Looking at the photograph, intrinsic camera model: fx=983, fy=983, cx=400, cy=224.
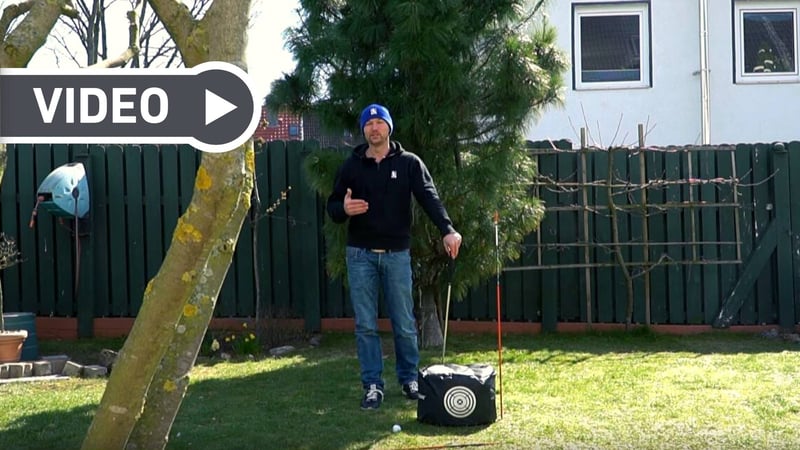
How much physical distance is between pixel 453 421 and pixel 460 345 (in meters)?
3.27

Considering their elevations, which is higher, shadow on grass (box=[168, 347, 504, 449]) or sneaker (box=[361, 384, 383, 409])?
sneaker (box=[361, 384, 383, 409])

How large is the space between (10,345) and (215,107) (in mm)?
5256

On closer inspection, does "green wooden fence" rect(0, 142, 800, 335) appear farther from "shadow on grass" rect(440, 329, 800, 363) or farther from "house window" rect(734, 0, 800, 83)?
"house window" rect(734, 0, 800, 83)

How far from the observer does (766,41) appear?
1383 cm

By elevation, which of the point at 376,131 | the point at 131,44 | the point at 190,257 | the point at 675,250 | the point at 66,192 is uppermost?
the point at 131,44

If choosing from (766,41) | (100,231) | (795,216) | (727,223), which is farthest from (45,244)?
(766,41)

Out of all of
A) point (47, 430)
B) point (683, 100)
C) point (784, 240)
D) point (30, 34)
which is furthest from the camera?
point (683, 100)

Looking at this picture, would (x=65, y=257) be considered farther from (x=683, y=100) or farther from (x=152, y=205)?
(x=683, y=100)

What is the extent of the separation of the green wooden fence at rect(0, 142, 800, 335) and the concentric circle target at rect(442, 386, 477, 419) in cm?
385

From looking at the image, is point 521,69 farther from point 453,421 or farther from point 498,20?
point 453,421

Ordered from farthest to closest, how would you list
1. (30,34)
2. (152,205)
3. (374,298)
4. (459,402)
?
1. (152,205)
2. (374,298)
3. (459,402)
4. (30,34)

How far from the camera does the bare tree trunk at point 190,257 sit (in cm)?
426

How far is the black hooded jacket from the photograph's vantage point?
639 cm
